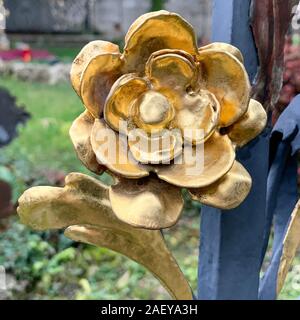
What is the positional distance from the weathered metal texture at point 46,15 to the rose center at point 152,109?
24.7 feet

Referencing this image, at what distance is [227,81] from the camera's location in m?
0.46

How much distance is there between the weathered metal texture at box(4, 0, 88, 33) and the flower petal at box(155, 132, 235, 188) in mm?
7553

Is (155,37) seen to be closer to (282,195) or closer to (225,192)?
(225,192)

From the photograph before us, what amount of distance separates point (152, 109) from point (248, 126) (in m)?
0.08

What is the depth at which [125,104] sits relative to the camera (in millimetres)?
457

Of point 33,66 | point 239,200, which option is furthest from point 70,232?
point 33,66

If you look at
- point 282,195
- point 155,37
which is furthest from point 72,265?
point 155,37

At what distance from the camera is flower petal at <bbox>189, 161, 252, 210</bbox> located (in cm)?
45

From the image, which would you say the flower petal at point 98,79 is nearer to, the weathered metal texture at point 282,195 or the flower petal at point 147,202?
the flower petal at point 147,202

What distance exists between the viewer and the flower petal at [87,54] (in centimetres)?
46

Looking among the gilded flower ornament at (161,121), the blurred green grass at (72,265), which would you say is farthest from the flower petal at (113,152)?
the blurred green grass at (72,265)

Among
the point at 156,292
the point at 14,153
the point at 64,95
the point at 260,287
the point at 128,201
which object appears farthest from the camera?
the point at 64,95

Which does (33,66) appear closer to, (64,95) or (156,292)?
(64,95)

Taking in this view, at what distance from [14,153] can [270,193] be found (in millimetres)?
2391
